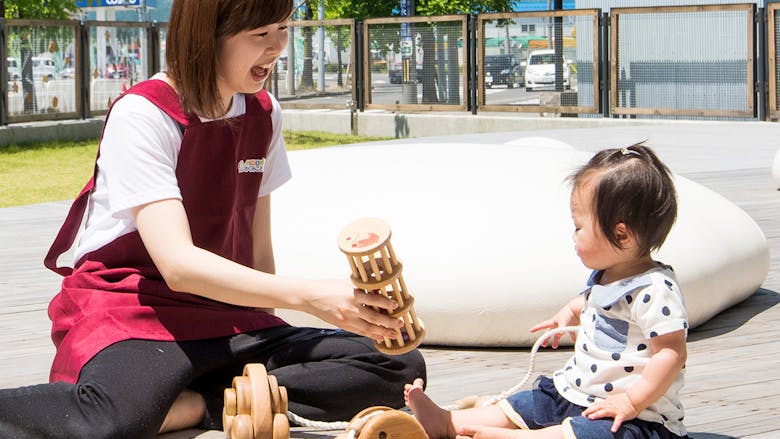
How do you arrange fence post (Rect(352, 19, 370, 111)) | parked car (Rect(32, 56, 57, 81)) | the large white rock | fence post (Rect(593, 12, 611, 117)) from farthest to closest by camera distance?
fence post (Rect(352, 19, 370, 111)) → fence post (Rect(593, 12, 611, 117)) → parked car (Rect(32, 56, 57, 81)) → the large white rock

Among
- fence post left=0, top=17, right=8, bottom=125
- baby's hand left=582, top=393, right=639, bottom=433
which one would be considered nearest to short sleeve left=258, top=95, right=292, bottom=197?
baby's hand left=582, top=393, right=639, bottom=433

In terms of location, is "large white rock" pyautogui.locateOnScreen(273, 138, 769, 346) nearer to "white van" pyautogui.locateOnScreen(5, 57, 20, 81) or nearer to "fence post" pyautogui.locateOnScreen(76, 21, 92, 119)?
"white van" pyautogui.locateOnScreen(5, 57, 20, 81)

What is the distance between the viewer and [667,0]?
920 inches

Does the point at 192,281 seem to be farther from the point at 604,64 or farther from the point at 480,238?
the point at 604,64

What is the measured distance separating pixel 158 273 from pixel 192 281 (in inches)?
A: 17.2

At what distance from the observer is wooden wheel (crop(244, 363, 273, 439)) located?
9.98 ft

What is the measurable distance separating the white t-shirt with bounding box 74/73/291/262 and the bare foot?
2.69 ft

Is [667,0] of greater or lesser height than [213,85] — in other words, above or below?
above

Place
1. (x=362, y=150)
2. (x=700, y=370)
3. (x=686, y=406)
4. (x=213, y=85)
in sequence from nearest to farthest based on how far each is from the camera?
(x=213, y=85), (x=686, y=406), (x=700, y=370), (x=362, y=150)

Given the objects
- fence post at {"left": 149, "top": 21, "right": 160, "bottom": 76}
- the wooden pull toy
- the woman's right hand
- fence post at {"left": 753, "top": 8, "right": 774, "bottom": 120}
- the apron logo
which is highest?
fence post at {"left": 149, "top": 21, "right": 160, "bottom": 76}

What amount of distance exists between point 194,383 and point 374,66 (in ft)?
66.6

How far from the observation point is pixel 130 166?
3215 mm

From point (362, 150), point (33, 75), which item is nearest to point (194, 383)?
point (362, 150)

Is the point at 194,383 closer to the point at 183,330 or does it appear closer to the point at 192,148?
the point at 183,330
